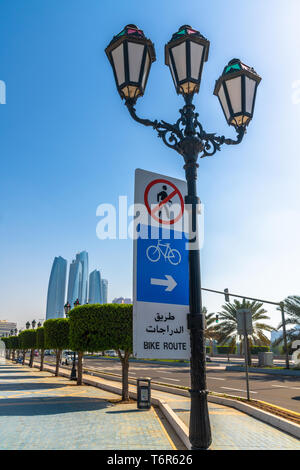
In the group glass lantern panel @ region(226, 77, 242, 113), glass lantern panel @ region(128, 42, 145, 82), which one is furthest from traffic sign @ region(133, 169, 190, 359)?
glass lantern panel @ region(226, 77, 242, 113)

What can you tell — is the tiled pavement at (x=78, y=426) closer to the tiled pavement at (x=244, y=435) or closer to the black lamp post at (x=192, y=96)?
the tiled pavement at (x=244, y=435)

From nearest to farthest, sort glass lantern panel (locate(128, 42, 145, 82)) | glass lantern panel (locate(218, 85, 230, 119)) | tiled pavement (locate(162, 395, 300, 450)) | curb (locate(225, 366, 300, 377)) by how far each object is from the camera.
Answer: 1. glass lantern panel (locate(128, 42, 145, 82))
2. glass lantern panel (locate(218, 85, 230, 119))
3. tiled pavement (locate(162, 395, 300, 450))
4. curb (locate(225, 366, 300, 377))

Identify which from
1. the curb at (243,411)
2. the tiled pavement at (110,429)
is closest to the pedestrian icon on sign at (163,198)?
the curb at (243,411)

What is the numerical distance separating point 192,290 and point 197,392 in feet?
3.73

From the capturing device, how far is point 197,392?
3771 mm

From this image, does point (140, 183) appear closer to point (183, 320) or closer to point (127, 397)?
point (183, 320)

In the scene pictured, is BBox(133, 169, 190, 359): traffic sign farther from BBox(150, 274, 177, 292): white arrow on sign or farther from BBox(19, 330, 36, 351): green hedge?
BBox(19, 330, 36, 351): green hedge

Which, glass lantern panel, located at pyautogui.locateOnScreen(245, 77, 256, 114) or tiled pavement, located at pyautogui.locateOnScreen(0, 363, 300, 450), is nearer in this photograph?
glass lantern panel, located at pyautogui.locateOnScreen(245, 77, 256, 114)

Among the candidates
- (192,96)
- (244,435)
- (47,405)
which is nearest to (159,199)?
(192,96)

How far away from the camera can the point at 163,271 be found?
3.47 metres

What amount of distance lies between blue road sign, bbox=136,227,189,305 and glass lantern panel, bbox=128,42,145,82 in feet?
7.74

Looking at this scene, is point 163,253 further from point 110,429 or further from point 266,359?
point 266,359

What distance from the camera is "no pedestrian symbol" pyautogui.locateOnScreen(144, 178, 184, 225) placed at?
3492 mm
